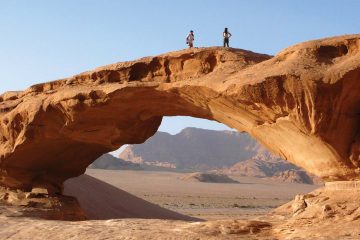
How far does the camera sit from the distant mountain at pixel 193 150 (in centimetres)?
11538

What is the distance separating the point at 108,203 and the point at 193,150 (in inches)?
4005

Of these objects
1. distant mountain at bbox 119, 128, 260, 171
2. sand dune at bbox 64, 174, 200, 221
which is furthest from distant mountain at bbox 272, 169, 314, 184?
sand dune at bbox 64, 174, 200, 221

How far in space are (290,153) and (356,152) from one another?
1.36m

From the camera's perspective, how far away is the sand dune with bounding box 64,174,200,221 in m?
17.4

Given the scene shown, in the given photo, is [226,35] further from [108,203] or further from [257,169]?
[257,169]

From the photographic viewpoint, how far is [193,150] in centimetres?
12025

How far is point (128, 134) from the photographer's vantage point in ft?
39.4

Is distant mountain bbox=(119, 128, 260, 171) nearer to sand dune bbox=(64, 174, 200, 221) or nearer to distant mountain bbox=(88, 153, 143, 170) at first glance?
distant mountain bbox=(88, 153, 143, 170)

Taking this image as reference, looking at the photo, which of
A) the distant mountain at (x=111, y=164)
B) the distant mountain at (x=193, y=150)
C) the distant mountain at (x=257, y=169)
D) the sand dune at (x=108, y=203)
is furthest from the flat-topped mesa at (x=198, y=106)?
the distant mountain at (x=193, y=150)

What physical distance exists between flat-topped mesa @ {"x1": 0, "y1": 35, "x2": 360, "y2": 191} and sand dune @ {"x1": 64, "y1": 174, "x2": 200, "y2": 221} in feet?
12.2

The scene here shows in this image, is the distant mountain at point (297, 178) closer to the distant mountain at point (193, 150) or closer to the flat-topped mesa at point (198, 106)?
the distant mountain at point (193, 150)

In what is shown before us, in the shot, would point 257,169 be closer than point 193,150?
Yes

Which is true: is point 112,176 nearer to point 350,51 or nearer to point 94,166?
point 94,166

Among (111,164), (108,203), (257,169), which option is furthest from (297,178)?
(108,203)
